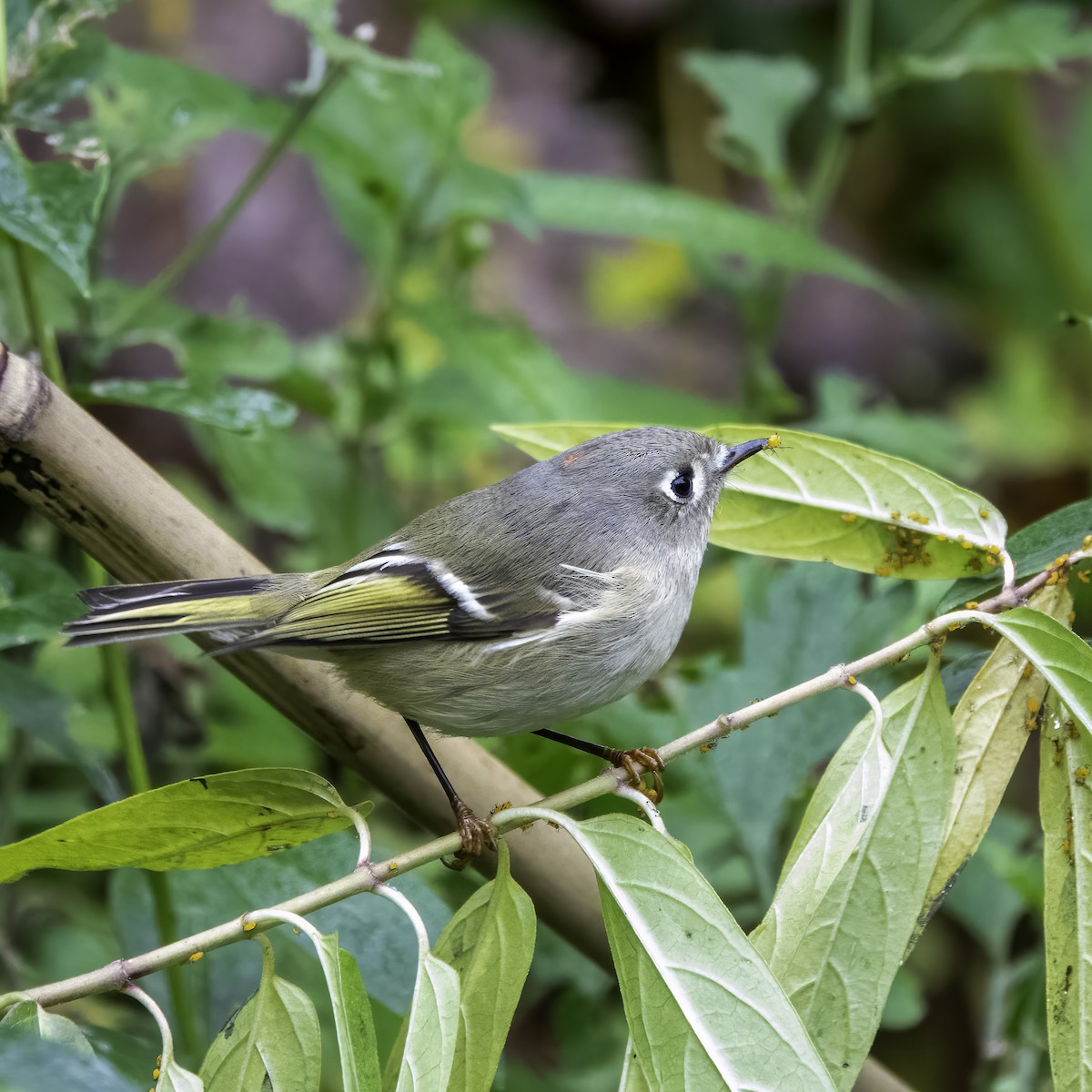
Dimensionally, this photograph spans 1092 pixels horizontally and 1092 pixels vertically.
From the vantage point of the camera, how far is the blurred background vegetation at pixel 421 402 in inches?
56.6

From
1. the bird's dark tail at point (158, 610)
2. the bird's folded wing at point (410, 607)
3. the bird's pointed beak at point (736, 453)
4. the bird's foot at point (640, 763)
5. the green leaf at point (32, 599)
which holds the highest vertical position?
the bird's pointed beak at point (736, 453)

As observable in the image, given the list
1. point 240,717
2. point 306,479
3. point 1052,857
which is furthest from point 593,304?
point 1052,857

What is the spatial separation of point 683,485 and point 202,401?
Result: 588 mm

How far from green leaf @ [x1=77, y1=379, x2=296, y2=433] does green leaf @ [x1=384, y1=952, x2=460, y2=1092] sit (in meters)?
0.65

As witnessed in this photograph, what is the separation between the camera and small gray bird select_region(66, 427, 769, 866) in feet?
4.03

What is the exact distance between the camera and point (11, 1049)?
78 centimetres

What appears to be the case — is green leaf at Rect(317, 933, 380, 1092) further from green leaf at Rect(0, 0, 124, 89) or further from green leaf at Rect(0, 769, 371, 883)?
green leaf at Rect(0, 0, 124, 89)

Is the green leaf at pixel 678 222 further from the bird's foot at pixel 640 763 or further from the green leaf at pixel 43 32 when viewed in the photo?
the bird's foot at pixel 640 763

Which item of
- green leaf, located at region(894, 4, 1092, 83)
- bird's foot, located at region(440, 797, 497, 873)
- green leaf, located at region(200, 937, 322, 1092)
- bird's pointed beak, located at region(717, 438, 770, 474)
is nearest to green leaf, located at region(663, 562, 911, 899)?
bird's pointed beak, located at region(717, 438, 770, 474)

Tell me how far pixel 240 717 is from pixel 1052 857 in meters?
1.39

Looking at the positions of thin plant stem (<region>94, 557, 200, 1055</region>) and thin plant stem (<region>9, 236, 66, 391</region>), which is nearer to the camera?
thin plant stem (<region>9, 236, 66, 391</region>)

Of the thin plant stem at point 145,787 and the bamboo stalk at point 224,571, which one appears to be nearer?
the bamboo stalk at point 224,571

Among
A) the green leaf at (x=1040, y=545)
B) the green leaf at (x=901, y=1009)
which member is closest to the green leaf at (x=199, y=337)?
the green leaf at (x=1040, y=545)

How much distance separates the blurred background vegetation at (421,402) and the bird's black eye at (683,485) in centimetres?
23
